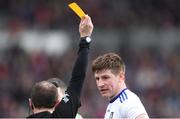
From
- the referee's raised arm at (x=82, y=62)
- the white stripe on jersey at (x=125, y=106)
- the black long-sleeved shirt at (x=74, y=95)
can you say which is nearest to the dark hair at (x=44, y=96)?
the black long-sleeved shirt at (x=74, y=95)

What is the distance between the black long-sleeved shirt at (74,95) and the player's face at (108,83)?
2.48 ft

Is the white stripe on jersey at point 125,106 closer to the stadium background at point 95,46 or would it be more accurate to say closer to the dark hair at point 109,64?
the dark hair at point 109,64

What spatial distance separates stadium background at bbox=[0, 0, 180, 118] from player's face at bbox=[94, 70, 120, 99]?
573 cm

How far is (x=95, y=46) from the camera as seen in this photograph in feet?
44.9

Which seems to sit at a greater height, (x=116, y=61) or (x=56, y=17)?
(x=56, y=17)

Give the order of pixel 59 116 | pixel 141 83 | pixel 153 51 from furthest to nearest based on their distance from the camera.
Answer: pixel 153 51
pixel 141 83
pixel 59 116

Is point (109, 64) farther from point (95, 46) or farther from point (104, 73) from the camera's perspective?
point (95, 46)

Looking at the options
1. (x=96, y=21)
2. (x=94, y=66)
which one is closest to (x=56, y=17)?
(x=96, y=21)

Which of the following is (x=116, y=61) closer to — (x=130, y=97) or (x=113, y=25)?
(x=130, y=97)

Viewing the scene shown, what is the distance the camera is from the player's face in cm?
568

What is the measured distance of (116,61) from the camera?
577cm

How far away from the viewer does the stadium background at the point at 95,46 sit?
12273mm

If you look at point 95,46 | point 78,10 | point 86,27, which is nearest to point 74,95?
point 86,27

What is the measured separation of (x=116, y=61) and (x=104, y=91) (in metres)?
0.28
